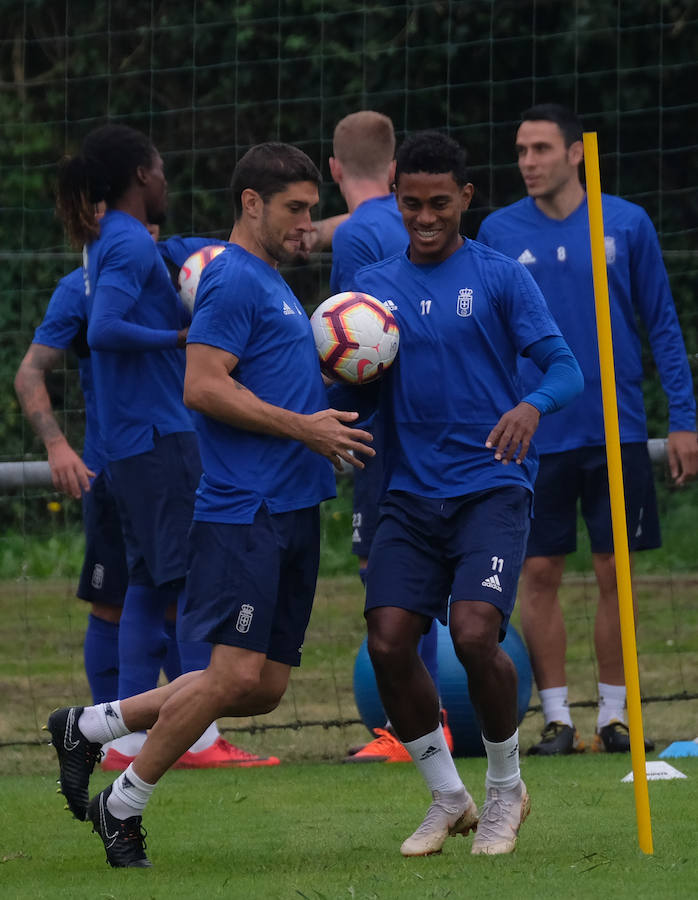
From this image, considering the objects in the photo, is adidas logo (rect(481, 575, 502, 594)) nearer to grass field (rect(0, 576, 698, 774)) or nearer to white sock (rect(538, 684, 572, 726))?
white sock (rect(538, 684, 572, 726))

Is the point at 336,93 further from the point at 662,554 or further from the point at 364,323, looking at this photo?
the point at 364,323

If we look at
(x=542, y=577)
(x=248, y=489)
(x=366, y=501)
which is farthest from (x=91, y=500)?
(x=248, y=489)

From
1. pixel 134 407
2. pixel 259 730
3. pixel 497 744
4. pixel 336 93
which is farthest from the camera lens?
pixel 336 93

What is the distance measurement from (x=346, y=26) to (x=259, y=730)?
6.89 meters

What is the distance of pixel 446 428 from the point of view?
5.43m

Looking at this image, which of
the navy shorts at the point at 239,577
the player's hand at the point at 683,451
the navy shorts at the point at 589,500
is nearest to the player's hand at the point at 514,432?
the navy shorts at the point at 239,577

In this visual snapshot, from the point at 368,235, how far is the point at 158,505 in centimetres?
132

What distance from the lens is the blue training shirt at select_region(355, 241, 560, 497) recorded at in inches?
213

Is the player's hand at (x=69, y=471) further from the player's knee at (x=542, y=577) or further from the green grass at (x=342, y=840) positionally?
the player's knee at (x=542, y=577)

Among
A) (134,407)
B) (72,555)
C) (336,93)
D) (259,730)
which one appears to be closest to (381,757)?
(259,730)

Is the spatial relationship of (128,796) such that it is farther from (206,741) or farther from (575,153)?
(575,153)

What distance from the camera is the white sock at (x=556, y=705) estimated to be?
7504 millimetres

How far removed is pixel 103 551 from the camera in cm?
747

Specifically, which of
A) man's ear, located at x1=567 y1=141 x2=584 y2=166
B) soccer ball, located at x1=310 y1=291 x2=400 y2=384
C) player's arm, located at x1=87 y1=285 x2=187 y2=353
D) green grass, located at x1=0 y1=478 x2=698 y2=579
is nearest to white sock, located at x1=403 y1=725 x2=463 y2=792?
soccer ball, located at x1=310 y1=291 x2=400 y2=384
